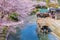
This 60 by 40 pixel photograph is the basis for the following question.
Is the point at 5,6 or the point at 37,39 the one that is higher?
the point at 5,6

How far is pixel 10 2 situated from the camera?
4.79m

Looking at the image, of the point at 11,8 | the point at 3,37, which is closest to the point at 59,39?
the point at 3,37

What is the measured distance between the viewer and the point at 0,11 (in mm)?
4492

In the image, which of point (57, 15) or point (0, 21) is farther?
point (57, 15)

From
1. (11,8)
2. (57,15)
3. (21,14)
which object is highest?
(11,8)

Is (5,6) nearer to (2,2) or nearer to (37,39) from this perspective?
(2,2)

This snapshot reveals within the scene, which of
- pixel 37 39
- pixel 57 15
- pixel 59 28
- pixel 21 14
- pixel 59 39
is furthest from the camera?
pixel 57 15

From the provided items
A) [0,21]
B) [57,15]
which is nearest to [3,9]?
[0,21]

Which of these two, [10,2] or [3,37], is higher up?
[10,2]

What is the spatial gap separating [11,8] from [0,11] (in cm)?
45

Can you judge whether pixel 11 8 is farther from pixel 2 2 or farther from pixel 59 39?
pixel 59 39

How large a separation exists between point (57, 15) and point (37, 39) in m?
4.93

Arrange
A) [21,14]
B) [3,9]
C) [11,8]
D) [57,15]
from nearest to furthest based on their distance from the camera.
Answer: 1. [3,9]
2. [11,8]
3. [21,14]
4. [57,15]

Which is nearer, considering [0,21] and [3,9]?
[0,21]
